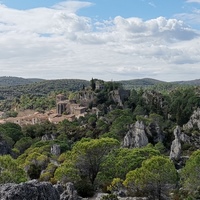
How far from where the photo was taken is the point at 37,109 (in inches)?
5728

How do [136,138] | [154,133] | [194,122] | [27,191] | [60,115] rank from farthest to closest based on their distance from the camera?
[60,115] → [194,122] → [154,133] → [136,138] → [27,191]

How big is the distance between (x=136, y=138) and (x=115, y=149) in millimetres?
25853

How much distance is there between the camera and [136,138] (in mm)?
69375

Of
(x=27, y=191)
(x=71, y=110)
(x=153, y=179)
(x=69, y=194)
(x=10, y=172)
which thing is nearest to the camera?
(x=27, y=191)

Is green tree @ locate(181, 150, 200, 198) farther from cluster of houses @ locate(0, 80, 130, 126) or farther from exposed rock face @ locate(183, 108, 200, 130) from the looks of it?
cluster of houses @ locate(0, 80, 130, 126)

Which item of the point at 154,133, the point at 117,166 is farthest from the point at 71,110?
the point at 117,166

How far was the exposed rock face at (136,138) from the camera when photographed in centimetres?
6850

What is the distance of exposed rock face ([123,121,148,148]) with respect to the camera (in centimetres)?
6850

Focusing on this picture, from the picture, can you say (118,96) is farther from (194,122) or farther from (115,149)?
(115,149)

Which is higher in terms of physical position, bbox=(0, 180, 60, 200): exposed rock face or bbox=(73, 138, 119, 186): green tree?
bbox=(0, 180, 60, 200): exposed rock face

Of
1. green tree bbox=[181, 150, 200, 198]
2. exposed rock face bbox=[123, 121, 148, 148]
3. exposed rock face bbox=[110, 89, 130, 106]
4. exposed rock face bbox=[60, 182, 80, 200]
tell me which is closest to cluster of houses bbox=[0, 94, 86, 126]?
exposed rock face bbox=[110, 89, 130, 106]

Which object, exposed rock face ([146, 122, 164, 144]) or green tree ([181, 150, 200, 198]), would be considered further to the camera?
exposed rock face ([146, 122, 164, 144])

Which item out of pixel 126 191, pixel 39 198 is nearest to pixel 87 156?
pixel 126 191

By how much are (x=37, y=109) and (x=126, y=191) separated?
369 feet
